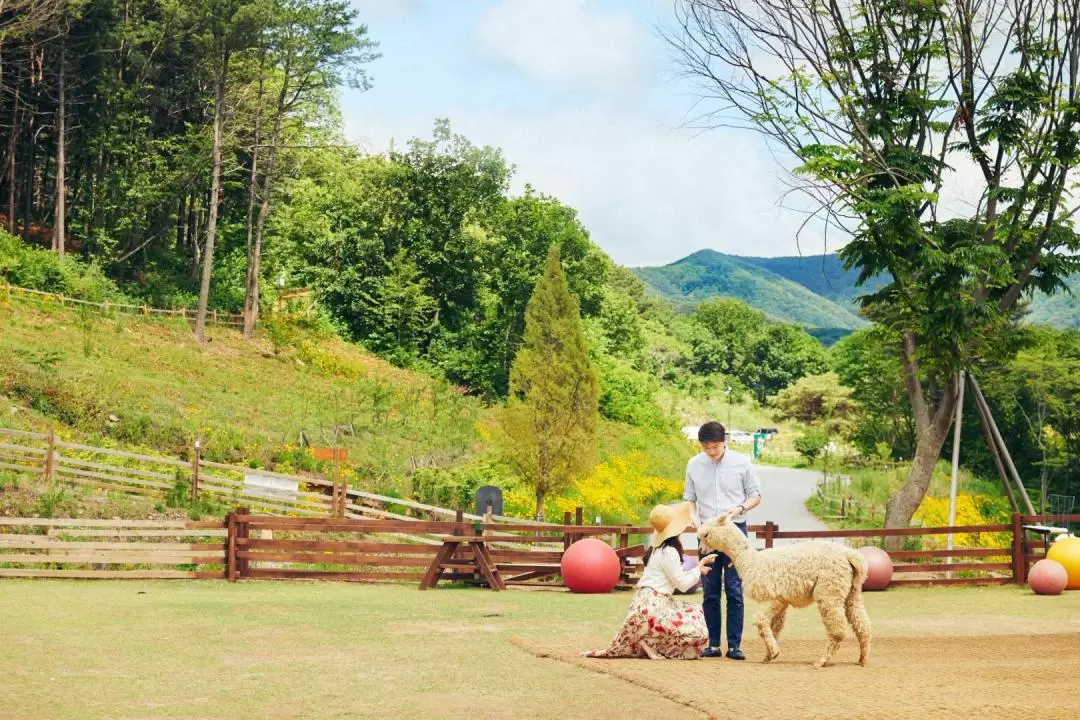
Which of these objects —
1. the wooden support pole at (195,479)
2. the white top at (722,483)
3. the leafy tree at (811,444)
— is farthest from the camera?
the leafy tree at (811,444)

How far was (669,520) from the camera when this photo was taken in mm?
9727

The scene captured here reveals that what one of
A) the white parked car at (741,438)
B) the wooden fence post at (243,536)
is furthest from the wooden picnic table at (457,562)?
the white parked car at (741,438)

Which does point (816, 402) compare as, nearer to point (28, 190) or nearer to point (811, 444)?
point (811, 444)

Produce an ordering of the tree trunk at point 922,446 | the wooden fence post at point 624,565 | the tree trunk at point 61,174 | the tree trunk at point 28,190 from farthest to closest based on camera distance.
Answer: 1. the tree trunk at point 28,190
2. the tree trunk at point 61,174
3. the tree trunk at point 922,446
4. the wooden fence post at point 624,565

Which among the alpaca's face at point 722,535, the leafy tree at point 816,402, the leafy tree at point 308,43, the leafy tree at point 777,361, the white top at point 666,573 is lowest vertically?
the white top at point 666,573

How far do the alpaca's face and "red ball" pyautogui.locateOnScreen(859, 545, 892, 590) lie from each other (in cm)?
992

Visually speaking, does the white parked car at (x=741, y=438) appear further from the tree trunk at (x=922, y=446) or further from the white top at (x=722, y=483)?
the white top at (x=722, y=483)

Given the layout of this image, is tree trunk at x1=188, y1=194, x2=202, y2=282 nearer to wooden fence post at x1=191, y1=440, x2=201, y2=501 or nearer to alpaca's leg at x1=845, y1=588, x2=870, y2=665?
wooden fence post at x1=191, y1=440, x2=201, y2=501

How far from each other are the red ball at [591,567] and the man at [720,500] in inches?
297

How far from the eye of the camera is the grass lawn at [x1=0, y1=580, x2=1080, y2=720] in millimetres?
7680

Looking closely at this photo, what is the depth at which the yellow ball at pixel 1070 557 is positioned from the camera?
1830 cm

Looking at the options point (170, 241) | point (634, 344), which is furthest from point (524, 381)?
point (634, 344)

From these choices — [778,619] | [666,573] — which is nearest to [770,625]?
[778,619]

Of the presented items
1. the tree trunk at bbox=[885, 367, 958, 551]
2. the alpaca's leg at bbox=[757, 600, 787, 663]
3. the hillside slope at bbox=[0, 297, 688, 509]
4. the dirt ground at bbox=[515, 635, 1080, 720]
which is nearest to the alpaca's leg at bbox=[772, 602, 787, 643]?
the alpaca's leg at bbox=[757, 600, 787, 663]
